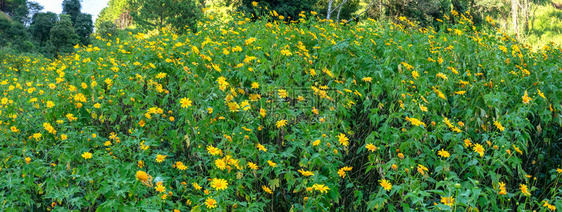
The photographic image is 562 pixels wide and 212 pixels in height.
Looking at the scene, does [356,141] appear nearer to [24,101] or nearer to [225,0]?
[24,101]

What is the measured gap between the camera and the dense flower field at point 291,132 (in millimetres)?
2000

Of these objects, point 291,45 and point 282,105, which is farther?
point 291,45

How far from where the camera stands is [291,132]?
258cm

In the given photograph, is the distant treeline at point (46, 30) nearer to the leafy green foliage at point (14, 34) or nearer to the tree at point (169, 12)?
the leafy green foliage at point (14, 34)

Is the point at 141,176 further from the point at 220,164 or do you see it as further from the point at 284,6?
the point at 284,6

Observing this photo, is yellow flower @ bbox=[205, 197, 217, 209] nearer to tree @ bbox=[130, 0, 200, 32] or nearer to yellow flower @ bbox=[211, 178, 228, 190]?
yellow flower @ bbox=[211, 178, 228, 190]

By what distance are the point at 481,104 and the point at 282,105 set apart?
5.18ft

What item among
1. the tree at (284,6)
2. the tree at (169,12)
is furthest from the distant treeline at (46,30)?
A: the tree at (284,6)

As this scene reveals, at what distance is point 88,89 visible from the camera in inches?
114

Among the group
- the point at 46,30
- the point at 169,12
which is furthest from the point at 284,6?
the point at 46,30

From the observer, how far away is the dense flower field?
2.00 meters

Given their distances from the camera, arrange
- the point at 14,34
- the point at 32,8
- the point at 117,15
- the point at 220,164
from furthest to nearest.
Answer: the point at 117,15, the point at 32,8, the point at 14,34, the point at 220,164

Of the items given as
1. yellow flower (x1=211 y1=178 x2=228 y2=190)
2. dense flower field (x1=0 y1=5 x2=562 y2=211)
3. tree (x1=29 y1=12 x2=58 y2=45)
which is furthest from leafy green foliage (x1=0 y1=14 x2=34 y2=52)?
yellow flower (x1=211 y1=178 x2=228 y2=190)

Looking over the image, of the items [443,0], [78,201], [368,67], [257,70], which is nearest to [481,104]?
[368,67]
